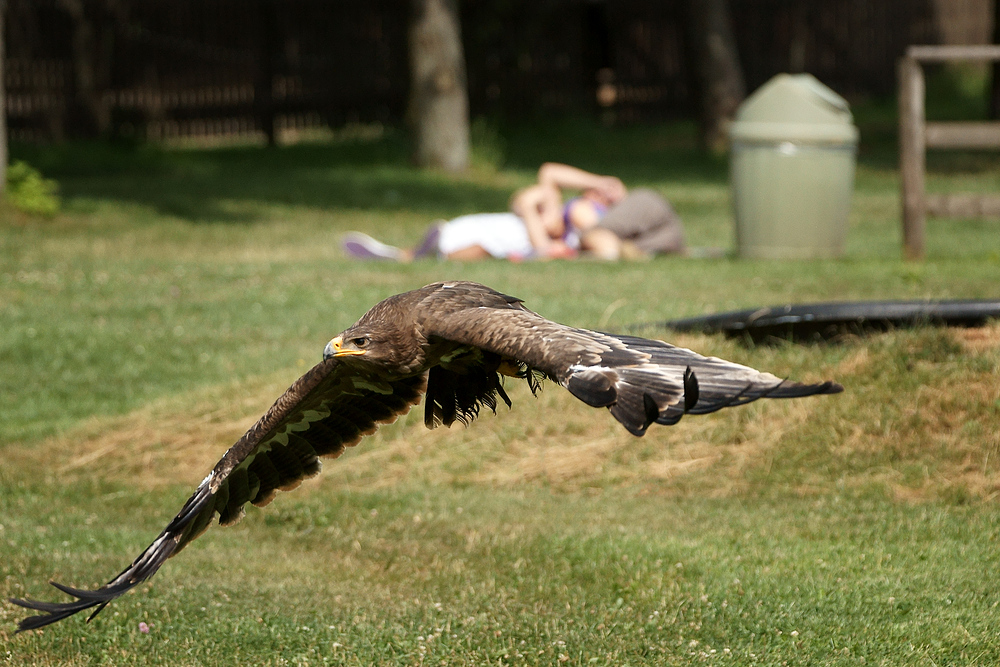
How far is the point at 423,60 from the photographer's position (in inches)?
708

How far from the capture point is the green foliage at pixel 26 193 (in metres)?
13.8

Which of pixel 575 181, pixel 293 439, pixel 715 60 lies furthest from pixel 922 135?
pixel 715 60

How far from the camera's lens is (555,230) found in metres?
12.5

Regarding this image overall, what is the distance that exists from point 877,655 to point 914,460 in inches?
84.1

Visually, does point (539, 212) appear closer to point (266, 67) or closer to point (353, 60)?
point (266, 67)

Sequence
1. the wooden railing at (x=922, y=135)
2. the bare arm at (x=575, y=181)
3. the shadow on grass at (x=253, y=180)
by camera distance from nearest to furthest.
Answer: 1. the wooden railing at (x=922, y=135)
2. the bare arm at (x=575, y=181)
3. the shadow on grass at (x=253, y=180)

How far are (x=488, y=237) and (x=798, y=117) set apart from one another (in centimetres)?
317

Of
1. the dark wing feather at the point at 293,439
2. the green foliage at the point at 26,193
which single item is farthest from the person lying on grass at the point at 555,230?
the dark wing feather at the point at 293,439

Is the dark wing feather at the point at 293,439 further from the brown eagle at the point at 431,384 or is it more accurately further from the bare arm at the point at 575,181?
the bare arm at the point at 575,181

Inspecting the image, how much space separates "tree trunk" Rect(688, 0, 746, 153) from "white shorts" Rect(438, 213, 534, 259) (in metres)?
9.75

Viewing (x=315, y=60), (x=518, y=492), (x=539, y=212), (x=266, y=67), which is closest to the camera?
(x=518, y=492)

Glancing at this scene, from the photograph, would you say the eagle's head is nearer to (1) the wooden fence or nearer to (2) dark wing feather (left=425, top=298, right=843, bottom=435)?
(2) dark wing feather (left=425, top=298, right=843, bottom=435)

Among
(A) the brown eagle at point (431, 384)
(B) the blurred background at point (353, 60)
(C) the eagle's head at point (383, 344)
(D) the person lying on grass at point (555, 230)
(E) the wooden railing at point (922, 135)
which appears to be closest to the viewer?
(A) the brown eagle at point (431, 384)

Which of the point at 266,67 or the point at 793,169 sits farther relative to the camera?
the point at 266,67
